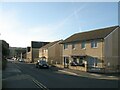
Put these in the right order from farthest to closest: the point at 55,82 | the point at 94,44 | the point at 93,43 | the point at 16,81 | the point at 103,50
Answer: the point at 93,43 < the point at 94,44 < the point at 103,50 < the point at 16,81 < the point at 55,82

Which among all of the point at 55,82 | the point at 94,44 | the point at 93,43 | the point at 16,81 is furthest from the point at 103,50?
the point at 16,81

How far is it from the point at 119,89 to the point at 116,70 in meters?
19.9

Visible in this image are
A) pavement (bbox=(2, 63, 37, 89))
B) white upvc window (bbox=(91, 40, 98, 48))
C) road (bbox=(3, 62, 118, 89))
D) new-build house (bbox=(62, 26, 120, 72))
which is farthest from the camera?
white upvc window (bbox=(91, 40, 98, 48))

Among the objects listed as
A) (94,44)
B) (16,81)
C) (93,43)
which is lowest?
(16,81)

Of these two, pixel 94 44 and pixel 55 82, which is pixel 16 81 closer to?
pixel 55 82

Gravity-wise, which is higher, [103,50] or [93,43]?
[93,43]

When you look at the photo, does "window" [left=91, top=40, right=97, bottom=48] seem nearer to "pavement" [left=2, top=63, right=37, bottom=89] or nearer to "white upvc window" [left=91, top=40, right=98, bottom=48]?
"white upvc window" [left=91, top=40, right=98, bottom=48]

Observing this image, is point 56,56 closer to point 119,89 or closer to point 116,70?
point 116,70

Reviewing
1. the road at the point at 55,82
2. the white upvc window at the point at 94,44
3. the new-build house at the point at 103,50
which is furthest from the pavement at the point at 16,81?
the white upvc window at the point at 94,44

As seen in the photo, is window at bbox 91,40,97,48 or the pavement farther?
window at bbox 91,40,97,48

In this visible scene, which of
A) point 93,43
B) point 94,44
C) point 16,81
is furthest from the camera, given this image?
point 93,43

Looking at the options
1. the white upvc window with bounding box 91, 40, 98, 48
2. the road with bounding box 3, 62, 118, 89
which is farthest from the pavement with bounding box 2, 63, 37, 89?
the white upvc window with bounding box 91, 40, 98, 48

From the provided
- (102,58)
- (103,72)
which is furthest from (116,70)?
(102,58)

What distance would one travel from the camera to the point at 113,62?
134ft
